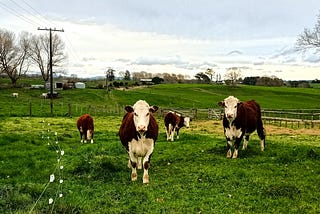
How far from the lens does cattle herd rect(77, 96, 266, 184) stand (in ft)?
32.2

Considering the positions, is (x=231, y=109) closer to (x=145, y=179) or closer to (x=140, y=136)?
(x=140, y=136)

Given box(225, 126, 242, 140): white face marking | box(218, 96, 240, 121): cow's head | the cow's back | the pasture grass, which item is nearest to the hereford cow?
the pasture grass

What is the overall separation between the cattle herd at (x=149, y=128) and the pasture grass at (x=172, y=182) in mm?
509

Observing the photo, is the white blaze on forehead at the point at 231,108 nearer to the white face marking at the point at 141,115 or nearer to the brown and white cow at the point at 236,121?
the brown and white cow at the point at 236,121

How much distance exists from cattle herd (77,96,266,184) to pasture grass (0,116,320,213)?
51cm

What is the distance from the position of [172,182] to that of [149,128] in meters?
1.64

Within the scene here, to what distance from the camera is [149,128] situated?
1010cm

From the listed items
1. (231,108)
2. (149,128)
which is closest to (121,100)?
(231,108)

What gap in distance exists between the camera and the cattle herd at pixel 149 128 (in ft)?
32.2

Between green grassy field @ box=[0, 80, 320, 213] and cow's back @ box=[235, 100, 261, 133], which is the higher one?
cow's back @ box=[235, 100, 261, 133]

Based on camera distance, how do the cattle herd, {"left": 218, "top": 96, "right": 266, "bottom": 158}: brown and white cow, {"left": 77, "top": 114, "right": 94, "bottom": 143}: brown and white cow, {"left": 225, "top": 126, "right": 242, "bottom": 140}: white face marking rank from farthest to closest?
{"left": 77, "top": 114, "right": 94, "bottom": 143}: brown and white cow
{"left": 225, "top": 126, "right": 242, "bottom": 140}: white face marking
{"left": 218, "top": 96, "right": 266, "bottom": 158}: brown and white cow
the cattle herd

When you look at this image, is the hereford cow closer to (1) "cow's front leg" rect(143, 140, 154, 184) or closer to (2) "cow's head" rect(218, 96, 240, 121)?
(1) "cow's front leg" rect(143, 140, 154, 184)

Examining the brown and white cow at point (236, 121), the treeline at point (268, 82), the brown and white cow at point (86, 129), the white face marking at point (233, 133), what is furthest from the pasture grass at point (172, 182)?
the treeline at point (268, 82)

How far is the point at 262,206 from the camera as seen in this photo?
24.3 ft
